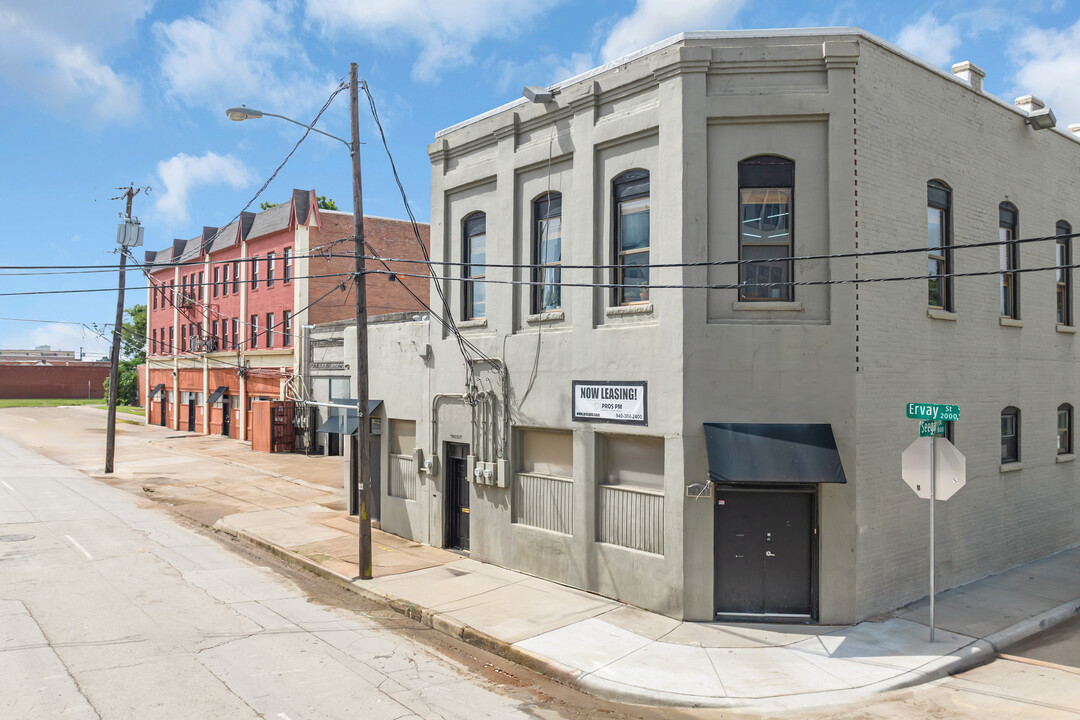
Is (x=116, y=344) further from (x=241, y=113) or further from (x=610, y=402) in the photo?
(x=610, y=402)

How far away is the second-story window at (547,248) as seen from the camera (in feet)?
44.9

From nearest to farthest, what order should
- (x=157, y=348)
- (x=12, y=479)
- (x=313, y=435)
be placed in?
(x=12, y=479) → (x=313, y=435) → (x=157, y=348)

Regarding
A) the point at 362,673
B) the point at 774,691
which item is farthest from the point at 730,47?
the point at 362,673

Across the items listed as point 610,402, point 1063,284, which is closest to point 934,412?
point 610,402

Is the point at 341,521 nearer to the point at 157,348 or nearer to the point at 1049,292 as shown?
the point at 1049,292

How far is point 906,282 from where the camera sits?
1198 centimetres

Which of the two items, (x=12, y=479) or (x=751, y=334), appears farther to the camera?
(x=12, y=479)

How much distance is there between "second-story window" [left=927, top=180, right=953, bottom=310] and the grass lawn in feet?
286

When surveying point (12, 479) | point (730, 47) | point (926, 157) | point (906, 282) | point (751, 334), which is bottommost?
point (12, 479)

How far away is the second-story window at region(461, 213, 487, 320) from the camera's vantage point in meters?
15.4

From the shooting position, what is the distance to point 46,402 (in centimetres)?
8375

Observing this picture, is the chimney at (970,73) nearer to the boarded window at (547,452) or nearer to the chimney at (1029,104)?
the chimney at (1029,104)

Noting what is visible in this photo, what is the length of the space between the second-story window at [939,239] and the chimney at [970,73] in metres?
2.54

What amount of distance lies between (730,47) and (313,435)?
2785cm
